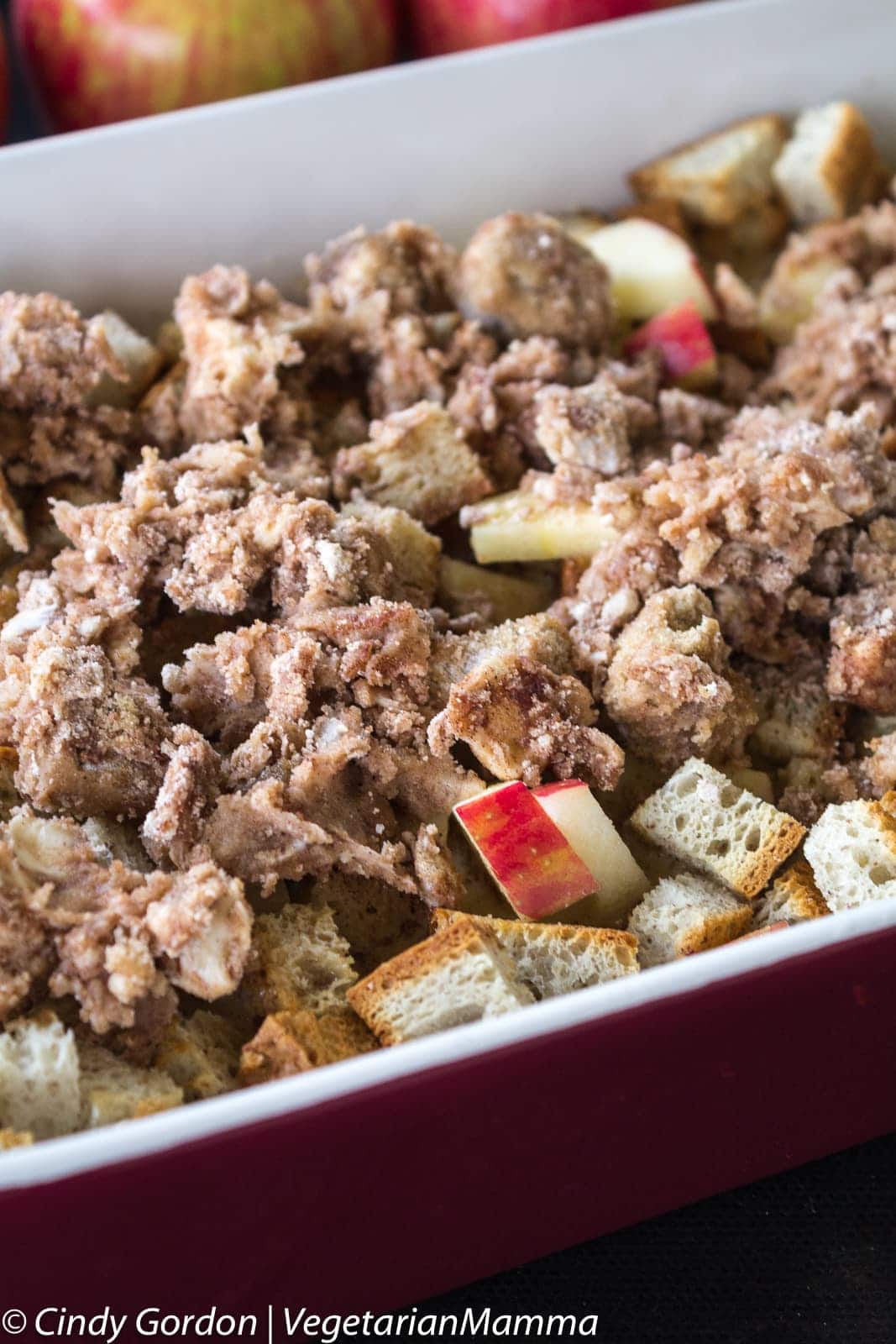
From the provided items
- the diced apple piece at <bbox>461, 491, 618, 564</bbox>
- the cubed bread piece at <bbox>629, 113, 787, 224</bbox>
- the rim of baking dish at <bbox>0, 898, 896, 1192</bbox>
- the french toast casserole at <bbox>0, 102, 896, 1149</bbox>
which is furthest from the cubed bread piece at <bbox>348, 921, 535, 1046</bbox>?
the cubed bread piece at <bbox>629, 113, 787, 224</bbox>

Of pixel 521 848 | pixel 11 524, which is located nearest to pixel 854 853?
pixel 521 848

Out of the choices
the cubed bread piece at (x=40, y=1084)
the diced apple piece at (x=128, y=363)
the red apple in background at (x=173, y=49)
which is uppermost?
the red apple in background at (x=173, y=49)

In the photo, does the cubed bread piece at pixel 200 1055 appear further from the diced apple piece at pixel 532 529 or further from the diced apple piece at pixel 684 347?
the diced apple piece at pixel 684 347

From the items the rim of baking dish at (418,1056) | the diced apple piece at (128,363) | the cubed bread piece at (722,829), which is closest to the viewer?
the rim of baking dish at (418,1056)

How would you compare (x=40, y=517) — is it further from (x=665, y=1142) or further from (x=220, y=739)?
(x=665, y=1142)

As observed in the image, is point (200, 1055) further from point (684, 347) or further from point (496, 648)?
point (684, 347)

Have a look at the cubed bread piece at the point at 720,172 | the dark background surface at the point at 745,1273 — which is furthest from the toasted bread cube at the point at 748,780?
the cubed bread piece at the point at 720,172
